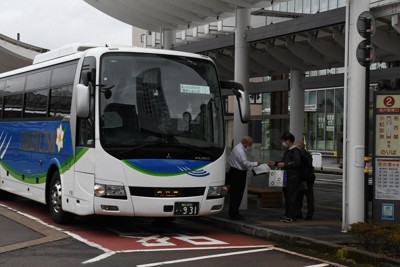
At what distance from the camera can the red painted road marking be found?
10625mm

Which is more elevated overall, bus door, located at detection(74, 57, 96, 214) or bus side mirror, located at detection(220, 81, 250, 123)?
bus side mirror, located at detection(220, 81, 250, 123)

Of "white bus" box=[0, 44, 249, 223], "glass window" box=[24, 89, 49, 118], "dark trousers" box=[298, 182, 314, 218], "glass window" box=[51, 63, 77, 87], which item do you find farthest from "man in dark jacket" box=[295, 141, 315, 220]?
"glass window" box=[24, 89, 49, 118]

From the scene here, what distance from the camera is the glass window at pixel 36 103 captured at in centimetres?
1396

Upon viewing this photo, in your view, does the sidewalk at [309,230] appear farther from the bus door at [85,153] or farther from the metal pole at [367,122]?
the bus door at [85,153]

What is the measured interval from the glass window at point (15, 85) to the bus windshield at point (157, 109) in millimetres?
4987

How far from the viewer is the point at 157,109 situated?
1138 centimetres

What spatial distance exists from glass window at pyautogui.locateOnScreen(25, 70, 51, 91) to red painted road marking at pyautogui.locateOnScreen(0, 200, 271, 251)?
2847 millimetres

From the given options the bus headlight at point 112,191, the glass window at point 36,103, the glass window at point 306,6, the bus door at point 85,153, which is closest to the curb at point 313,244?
the bus headlight at point 112,191

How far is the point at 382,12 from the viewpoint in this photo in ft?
44.1

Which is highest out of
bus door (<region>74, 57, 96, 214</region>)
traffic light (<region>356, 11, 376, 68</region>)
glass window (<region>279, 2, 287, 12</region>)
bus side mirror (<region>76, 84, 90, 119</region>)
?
glass window (<region>279, 2, 287, 12</region>)

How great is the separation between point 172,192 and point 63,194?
2402 millimetres

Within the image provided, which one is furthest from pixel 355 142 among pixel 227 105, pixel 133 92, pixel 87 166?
pixel 227 105

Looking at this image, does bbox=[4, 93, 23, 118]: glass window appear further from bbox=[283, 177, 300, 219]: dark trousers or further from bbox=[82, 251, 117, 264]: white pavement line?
bbox=[82, 251, 117, 264]: white pavement line

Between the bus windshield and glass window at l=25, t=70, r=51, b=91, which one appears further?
glass window at l=25, t=70, r=51, b=91
